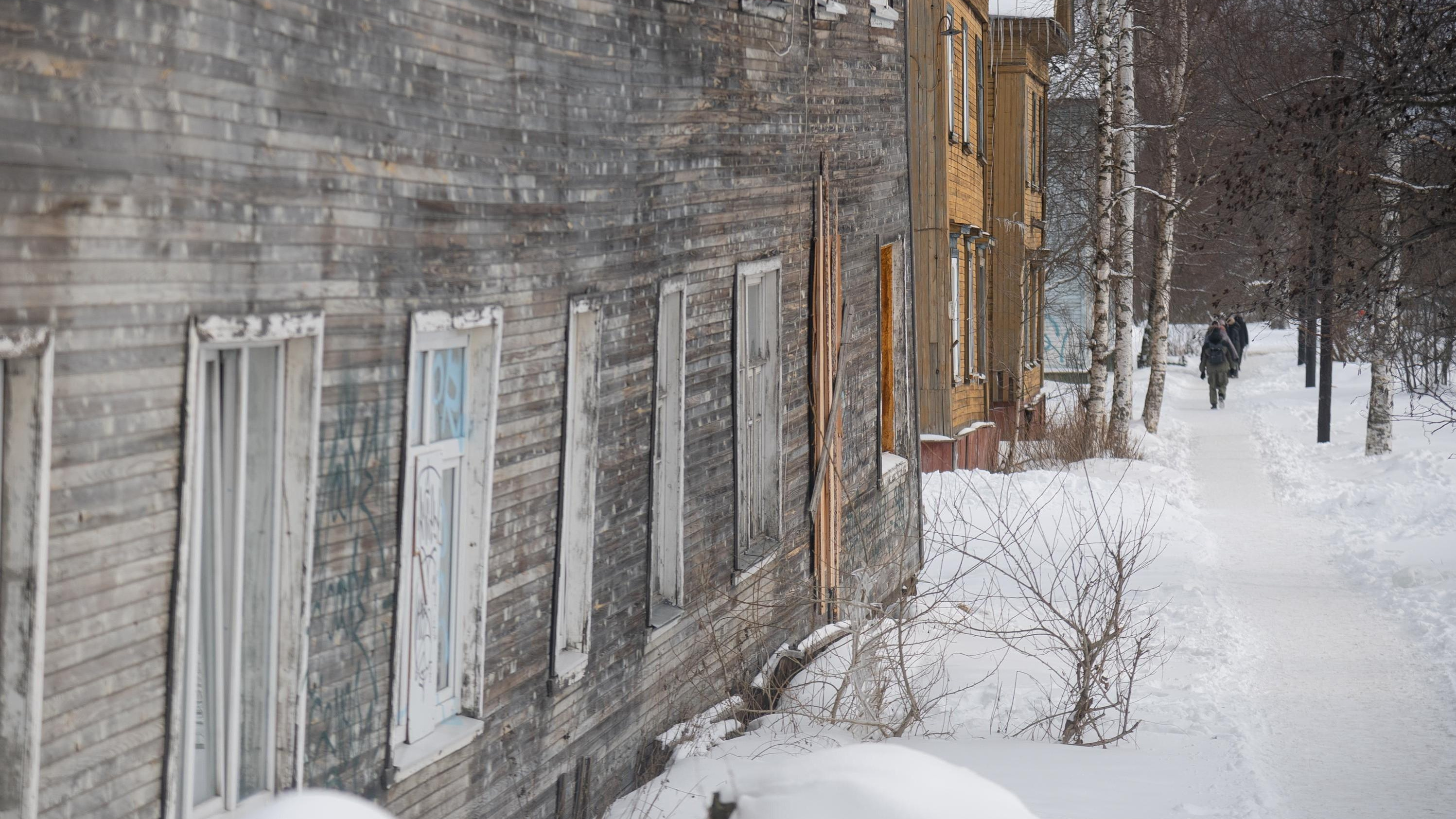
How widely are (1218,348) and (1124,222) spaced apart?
29.2 ft

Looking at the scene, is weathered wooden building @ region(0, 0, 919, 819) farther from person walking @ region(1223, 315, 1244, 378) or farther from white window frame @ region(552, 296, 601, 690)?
person walking @ region(1223, 315, 1244, 378)

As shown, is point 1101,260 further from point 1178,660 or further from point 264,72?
point 264,72

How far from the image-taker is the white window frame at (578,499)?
6.25 meters

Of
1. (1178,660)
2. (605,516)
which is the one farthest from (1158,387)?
(605,516)

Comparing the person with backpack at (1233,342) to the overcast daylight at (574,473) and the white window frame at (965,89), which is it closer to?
the white window frame at (965,89)

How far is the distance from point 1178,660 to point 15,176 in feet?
29.1

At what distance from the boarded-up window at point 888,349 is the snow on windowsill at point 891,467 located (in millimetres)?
106

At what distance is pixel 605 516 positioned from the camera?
22.3 feet

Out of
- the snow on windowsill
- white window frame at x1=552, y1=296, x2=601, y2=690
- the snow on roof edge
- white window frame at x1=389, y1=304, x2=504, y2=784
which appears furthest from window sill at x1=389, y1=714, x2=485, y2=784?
the snow on roof edge

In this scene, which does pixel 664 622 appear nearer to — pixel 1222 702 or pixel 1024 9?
pixel 1222 702

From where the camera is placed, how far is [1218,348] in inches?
1167

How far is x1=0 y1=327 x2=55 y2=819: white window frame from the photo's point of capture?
3.14 meters

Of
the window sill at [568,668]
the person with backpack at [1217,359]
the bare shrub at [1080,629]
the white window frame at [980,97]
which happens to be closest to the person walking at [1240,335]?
the person with backpack at [1217,359]

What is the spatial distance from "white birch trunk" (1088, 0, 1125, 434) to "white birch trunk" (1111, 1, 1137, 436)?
174 mm
